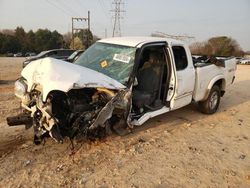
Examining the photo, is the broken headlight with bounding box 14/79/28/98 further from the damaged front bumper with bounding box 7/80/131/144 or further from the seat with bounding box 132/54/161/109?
the seat with bounding box 132/54/161/109

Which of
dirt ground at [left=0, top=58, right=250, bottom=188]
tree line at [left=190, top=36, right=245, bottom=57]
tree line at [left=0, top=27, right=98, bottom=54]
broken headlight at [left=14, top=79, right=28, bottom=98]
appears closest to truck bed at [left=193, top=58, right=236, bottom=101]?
dirt ground at [left=0, top=58, right=250, bottom=188]

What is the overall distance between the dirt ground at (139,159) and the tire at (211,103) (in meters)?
0.96

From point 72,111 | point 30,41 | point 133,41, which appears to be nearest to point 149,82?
point 133,41

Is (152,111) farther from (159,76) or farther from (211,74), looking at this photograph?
(211,74)

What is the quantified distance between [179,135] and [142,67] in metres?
1.59

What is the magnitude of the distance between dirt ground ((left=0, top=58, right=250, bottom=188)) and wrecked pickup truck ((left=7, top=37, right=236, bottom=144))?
347mm

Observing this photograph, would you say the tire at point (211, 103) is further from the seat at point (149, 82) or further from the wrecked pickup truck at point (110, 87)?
the seat at point (149, 82)

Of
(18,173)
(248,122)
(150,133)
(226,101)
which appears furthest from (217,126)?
(18,173)

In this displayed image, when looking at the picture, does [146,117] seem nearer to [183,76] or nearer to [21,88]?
[183,76]

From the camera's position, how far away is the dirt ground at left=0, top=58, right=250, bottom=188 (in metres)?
4.22

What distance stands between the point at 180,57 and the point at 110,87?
2464 millimetres

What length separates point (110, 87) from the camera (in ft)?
16.2

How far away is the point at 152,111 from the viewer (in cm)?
605

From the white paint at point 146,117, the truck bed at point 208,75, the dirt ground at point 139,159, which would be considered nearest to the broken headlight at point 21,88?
the dirt ground at point 139,159
